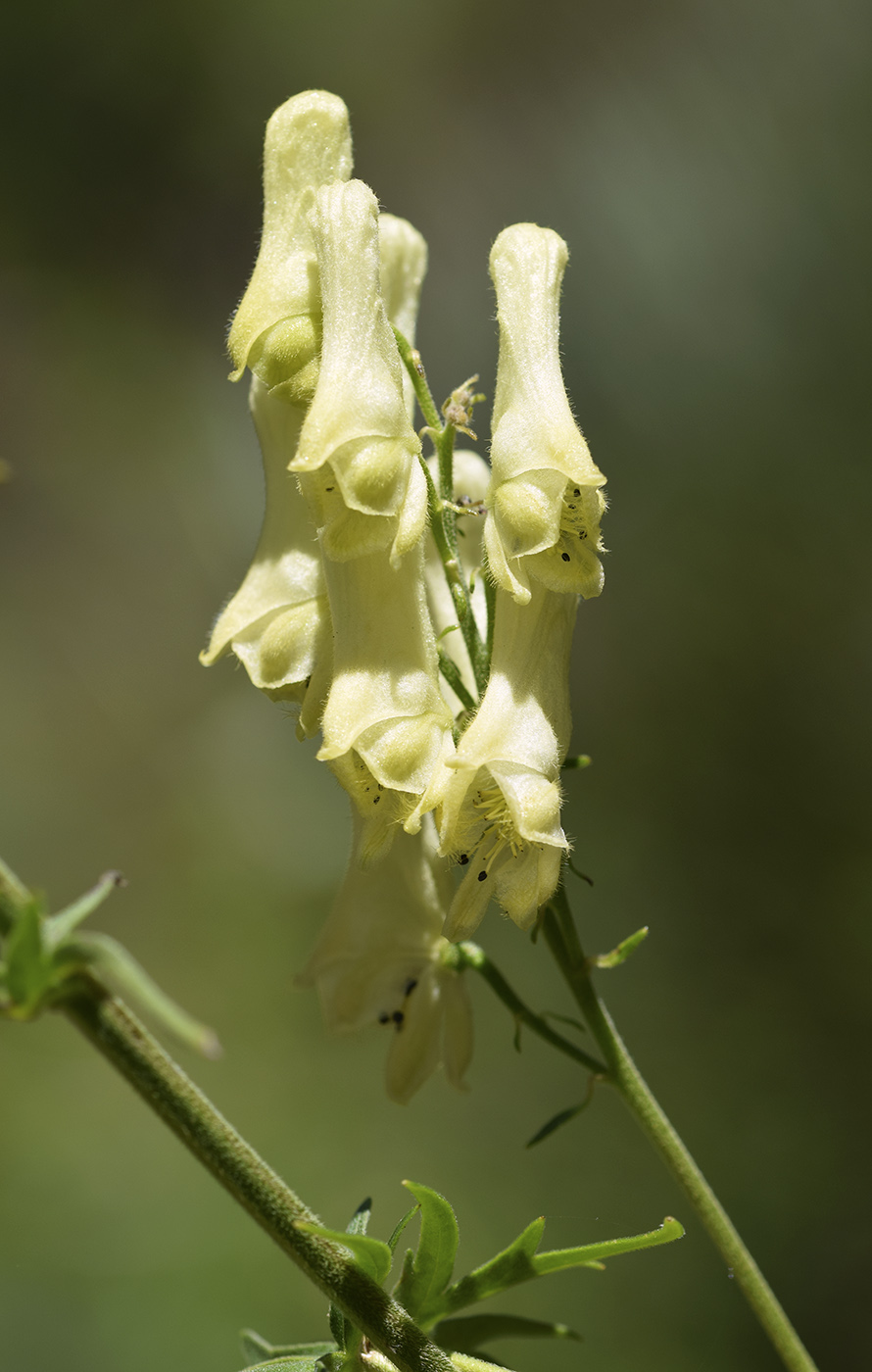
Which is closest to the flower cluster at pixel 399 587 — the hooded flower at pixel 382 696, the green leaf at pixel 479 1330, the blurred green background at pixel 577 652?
the hooded flower at pixel 382 696

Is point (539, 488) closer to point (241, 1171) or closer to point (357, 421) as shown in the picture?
point (357, 421)

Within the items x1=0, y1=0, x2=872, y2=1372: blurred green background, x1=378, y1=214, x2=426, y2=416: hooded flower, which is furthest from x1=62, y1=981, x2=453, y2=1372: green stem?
x1=0, y1=0, x2=872, y2=1372: blurred green background

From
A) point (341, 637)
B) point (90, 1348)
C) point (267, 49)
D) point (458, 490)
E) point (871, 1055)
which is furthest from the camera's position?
point (267, 49)

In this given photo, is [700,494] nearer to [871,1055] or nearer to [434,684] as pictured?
[871,1055]

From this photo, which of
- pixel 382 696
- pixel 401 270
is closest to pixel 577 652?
pixel 401 270

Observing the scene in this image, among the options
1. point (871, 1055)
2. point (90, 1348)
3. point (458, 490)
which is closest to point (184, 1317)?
point (90, 1348)

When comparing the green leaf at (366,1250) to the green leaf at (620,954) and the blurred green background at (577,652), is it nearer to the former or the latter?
the green leaf at (620,954)
